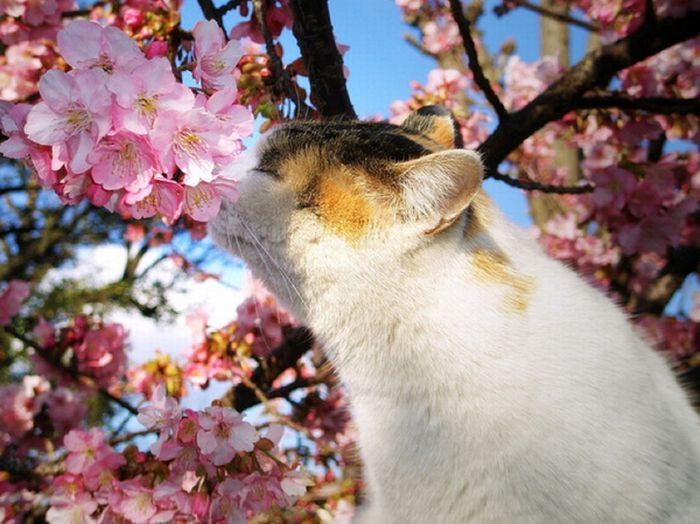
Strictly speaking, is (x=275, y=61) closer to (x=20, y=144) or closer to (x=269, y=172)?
(x=269, y=172)

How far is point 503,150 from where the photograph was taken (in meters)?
1.84

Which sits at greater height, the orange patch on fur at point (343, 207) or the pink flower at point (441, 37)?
the pink flower at point (441, 37)

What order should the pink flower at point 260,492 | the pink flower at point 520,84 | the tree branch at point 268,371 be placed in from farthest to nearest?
the pink flower at point 520,84 → the tree branch at point 268,371 → the pink flower at point 260,492

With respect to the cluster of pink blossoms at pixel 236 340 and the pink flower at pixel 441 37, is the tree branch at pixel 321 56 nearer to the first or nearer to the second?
the cluster of pink blossoms at pixel 236 340

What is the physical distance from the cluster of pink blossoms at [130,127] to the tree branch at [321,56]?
0.48 meters

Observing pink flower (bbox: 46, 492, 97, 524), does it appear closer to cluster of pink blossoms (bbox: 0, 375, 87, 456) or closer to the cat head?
the cat head

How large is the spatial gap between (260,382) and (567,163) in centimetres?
325

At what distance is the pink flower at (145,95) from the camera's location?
0.76 metres

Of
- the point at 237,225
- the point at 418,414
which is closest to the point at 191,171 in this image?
the point at 237,225

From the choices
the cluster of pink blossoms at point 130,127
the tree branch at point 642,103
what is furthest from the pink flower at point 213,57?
the tree branch at point 642,103

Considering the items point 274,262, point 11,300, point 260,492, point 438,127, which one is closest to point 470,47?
point 438,127

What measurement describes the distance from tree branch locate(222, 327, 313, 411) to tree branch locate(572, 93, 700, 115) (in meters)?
1.19

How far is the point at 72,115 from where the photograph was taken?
79 centimetres

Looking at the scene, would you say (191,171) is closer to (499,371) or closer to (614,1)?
(499,371)
